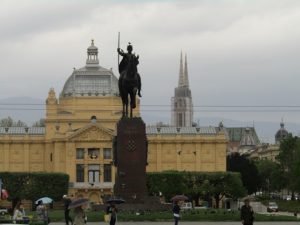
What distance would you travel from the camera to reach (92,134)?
152 metres

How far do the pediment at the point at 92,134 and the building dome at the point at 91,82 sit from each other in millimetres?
11463

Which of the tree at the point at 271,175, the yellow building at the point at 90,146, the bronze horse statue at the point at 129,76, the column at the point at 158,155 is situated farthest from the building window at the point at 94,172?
the bronze horse statue at the point at 129,76

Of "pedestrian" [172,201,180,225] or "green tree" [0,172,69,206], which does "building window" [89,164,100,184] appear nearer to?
"green tree" [0,172,69,206]

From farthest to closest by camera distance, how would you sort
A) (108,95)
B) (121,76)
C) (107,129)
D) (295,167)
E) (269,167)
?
(269,167), (108,95), (107,129), (295,167), (121,76)

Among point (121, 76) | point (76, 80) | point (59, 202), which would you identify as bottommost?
point (59, 202)

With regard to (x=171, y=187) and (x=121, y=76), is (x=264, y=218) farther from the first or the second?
(x=171, y=187)

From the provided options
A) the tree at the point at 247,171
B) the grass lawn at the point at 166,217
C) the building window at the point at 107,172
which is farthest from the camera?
the tree at the point at 247,171

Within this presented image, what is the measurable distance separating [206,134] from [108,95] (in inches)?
670

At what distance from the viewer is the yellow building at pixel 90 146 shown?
497 feet

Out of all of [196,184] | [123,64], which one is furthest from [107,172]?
[123,64]

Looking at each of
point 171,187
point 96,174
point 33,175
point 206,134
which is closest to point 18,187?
point 33,175

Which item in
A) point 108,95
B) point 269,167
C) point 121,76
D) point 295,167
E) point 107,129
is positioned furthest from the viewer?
point 269,167

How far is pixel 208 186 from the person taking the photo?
12612 centimetres

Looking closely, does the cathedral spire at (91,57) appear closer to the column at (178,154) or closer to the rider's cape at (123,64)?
the column at (178,154)
